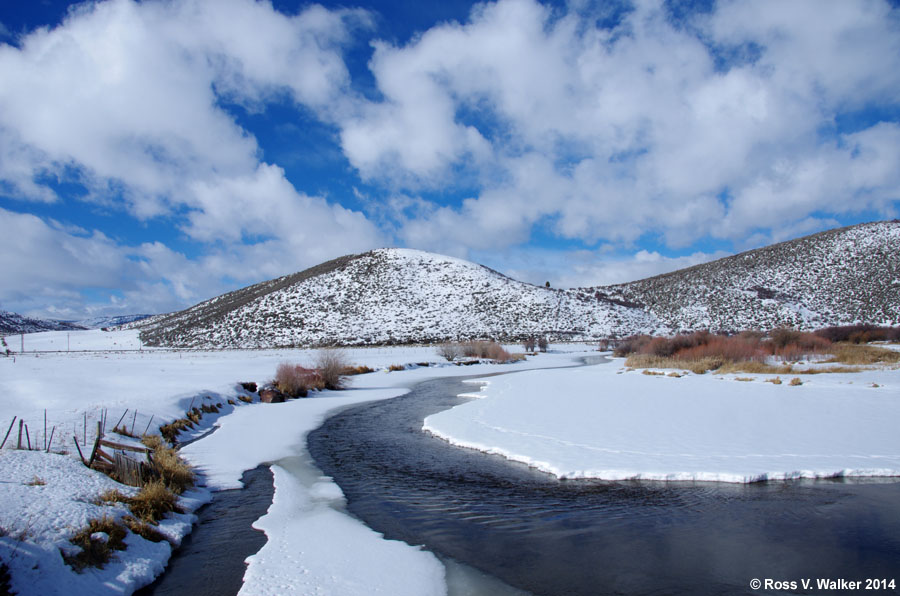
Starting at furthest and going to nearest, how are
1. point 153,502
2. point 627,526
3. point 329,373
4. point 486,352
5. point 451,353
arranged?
point 486,352 → point 451,353 → point 329,373 → point 153,502 → point 627,526

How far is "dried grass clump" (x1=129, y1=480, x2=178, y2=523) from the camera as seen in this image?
8.32 meters

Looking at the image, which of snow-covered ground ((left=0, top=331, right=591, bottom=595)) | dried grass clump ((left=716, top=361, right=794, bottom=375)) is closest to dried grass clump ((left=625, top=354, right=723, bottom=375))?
dried grass clump ((left=716, top=361, right=794, bottom=375))

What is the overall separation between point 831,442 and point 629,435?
4.37 metres

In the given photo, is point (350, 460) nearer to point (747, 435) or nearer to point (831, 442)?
point (747, 435)

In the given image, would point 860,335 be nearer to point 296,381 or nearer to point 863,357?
point 863,357

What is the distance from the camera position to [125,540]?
7.33 meters

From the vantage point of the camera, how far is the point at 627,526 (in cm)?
823

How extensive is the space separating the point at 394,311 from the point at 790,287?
65.3m

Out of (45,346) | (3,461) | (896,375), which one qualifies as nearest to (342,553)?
(3,461)

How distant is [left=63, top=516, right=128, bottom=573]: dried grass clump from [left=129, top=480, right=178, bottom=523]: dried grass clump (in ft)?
2.59

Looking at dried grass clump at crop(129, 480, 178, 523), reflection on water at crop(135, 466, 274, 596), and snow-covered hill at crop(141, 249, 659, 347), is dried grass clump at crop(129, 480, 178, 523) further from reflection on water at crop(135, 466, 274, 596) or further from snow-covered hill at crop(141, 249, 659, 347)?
snow-covered hill at crop(141, 249, 659, 347)

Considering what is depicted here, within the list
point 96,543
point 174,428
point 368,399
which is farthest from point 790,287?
point 96,543

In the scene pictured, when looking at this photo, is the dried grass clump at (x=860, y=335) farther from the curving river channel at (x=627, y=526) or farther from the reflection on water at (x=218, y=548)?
the reflection on water at (x=218, y=548)

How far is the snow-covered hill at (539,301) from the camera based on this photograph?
79.3m
